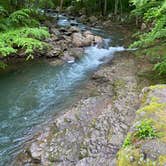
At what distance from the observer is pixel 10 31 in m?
10.3

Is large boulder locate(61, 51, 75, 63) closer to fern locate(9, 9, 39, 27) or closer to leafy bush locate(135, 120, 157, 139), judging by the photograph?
fern locate(9, 9, 39, 27)

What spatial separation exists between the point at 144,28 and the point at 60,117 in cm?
1492

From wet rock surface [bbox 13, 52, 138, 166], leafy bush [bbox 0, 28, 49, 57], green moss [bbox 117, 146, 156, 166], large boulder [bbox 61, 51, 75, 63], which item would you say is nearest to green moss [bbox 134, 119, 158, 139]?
green moss [bbox 117, 146, 156, 166]

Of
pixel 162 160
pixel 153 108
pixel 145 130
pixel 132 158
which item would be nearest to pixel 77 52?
pixel 153 108

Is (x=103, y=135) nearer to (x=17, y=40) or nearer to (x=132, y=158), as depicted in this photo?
(x=132, y=158)

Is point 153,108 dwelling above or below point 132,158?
above

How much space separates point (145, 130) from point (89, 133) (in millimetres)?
2324

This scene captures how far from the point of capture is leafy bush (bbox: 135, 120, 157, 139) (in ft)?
14.8

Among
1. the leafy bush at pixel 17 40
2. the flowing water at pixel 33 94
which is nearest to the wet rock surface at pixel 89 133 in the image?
the flowing water at pixel 33 94

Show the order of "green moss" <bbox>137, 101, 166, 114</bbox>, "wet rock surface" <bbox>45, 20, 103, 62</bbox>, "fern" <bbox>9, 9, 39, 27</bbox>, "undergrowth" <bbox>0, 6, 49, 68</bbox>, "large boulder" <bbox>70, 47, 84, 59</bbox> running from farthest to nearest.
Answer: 1. "large boulder" <bbox>70, 47, 84, 59</bbox>
2. "wet rock surface" <bbox>45, 20, 103, 62</bbox>
3. "fern" <bbox>9, 9, 39, 27</bbox>
4. "undergrowth" <bbox>0, 6, 49, 68</bbox>
5. "green moss" <bbox>137, 101, 166, 114</bbox>

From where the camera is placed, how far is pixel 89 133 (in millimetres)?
6734

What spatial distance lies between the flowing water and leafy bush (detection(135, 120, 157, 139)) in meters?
3.18

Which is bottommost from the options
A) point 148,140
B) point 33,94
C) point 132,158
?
point 33,94

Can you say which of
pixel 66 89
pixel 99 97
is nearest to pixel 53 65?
pixel 66 89
